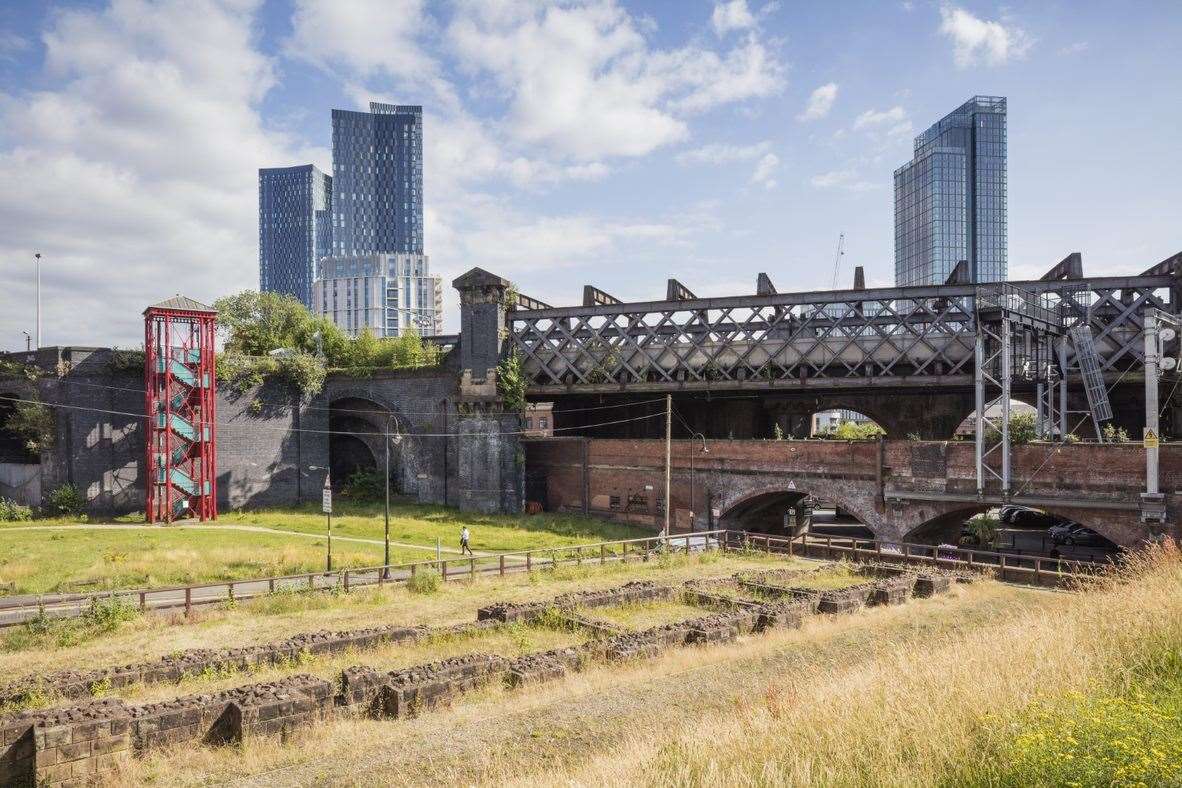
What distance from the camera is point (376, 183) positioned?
5704 inches

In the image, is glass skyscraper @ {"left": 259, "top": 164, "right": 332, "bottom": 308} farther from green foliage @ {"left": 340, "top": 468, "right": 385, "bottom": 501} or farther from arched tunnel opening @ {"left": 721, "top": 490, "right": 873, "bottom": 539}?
arched tunnel opening @ {"left": 721, "top": 490, "right": 873, "bottom": 539}

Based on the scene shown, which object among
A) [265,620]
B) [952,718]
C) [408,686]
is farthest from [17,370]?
[952,718]

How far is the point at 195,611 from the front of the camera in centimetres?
1666

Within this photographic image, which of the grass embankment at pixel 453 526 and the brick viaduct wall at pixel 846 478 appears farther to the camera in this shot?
the grass embankment at pixel 453 526

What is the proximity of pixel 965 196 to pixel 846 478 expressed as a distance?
116 meters

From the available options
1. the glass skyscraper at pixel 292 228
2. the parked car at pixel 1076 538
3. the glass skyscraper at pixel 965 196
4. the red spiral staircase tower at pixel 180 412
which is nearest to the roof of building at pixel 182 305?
the red spiral staircase tower at pixel 180 412

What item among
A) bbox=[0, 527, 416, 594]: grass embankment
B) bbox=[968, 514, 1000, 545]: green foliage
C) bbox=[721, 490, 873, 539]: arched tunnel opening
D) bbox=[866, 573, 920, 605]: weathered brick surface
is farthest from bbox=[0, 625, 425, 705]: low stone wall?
bbox=[968, 514, 1000, 545]: green foliage

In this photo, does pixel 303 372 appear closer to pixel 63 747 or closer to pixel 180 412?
pixel 180 412

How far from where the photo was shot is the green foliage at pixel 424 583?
1930 cm

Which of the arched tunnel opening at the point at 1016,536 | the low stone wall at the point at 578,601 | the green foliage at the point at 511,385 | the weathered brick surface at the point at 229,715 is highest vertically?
the green foliage at the point at 511,385

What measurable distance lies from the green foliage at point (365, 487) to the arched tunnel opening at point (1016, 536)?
2627 cm

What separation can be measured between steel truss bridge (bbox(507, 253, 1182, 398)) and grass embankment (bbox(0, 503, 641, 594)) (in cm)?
725

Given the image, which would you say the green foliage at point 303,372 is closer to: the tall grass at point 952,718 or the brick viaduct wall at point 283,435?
the brick viaduct wall at point 283,435

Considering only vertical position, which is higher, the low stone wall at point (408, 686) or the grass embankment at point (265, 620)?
the low stone wall at point (408, 686)
